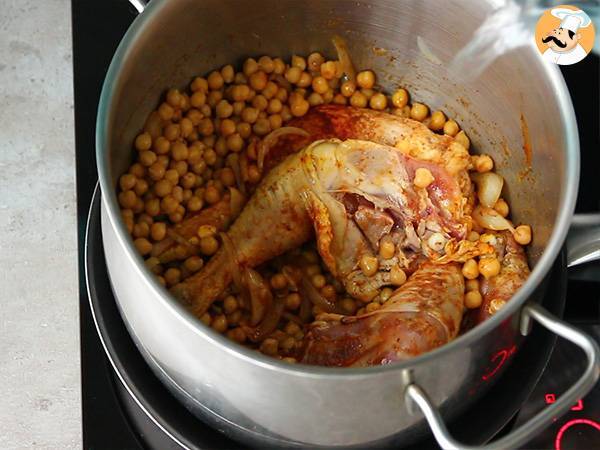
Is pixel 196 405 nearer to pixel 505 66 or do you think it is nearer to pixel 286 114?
pixel 286 114

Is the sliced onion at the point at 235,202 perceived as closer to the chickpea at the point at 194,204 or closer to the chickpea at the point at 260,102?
the chickpea at the point at 194,204

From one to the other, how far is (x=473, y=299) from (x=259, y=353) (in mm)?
497

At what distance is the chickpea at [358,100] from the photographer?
1.60 meters

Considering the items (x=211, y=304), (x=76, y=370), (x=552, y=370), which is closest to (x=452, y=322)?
(x=552, y=370)

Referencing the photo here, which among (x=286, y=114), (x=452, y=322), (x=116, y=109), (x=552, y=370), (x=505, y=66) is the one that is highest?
(x=116, y=109)

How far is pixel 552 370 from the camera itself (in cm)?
145

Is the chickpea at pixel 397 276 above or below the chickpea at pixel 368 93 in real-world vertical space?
below

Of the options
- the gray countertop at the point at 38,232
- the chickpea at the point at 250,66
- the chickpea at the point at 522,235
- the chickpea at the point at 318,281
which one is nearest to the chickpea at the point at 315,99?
the chickpea at the point at 250,66

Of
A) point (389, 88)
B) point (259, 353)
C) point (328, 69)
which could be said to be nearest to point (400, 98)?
point (389, 88)

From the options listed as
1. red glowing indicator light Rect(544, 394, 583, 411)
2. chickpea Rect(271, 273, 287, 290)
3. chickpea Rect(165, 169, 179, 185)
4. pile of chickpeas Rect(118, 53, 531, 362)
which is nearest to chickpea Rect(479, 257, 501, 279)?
pile of chickpeas Rect(118, 53, 531, 362)

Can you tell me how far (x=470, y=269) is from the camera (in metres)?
1.42

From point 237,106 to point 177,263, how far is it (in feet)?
1.03

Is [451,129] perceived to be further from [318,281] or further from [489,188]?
[318,281]

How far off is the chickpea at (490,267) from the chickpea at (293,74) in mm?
478
